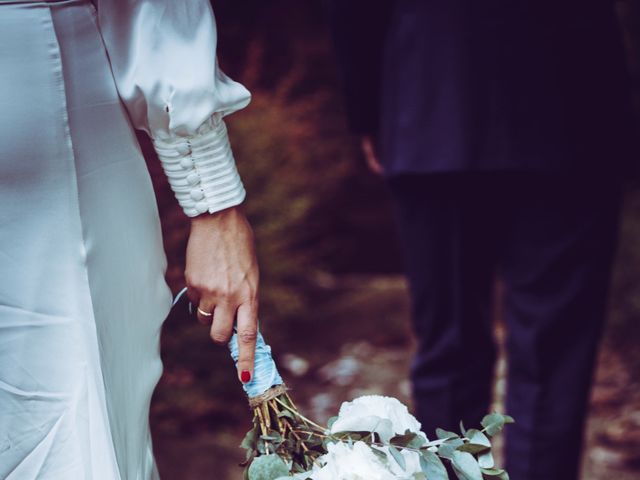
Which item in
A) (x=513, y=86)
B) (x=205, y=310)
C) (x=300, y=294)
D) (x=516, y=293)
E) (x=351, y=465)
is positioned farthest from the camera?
(x=300, y=294)

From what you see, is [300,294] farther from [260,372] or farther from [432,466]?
[432,466]

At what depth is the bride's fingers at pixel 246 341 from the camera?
1.27 meters

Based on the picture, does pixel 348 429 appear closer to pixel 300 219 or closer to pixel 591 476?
pixel 591 476

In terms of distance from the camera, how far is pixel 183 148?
1.23 m

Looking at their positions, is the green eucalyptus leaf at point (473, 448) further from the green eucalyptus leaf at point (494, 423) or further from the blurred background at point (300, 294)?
the blurred background at point (300, 294)

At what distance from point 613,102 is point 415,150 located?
532mm

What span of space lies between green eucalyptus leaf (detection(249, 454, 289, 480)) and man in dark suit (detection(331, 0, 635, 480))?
3.77ft

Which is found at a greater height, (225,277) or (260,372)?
(225,277)

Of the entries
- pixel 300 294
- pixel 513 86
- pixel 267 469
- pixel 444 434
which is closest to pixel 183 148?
pixel 267 469

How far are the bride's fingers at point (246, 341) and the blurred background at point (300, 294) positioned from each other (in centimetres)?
140

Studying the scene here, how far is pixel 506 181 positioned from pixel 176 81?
1.22 metres

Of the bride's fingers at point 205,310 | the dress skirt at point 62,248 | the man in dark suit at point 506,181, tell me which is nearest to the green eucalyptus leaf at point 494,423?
the bride's fingers at point 205,310

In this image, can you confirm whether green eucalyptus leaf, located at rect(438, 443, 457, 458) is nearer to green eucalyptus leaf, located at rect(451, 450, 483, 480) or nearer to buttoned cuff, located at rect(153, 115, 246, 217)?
green eucalyptus leaf, located at rect(451, 450, 483, 480)

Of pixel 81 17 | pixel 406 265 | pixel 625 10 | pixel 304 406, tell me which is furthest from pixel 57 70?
pixel 625 10
